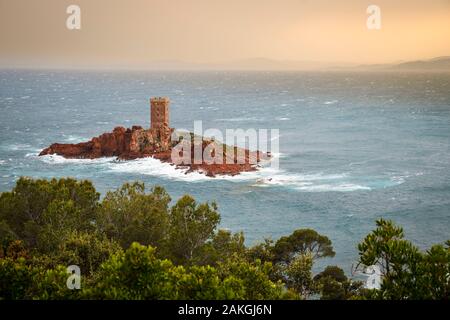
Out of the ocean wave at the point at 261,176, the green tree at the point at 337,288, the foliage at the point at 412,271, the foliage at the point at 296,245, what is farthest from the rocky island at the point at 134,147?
the foliage at the point at 412,271

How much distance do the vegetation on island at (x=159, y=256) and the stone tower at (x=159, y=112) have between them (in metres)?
51.9

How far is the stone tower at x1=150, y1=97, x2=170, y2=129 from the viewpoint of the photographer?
297 ft

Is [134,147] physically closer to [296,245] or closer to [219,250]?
[296,245]

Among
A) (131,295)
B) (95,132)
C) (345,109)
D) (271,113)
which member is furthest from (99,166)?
(345,109)

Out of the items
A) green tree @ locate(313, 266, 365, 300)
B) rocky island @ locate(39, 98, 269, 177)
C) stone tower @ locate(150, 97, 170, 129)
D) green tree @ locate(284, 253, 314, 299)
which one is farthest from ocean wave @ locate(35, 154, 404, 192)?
green tree @ locate(284, 253, 314, 299)

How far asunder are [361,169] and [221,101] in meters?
113

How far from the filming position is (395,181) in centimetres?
7162

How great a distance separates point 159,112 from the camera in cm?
9156

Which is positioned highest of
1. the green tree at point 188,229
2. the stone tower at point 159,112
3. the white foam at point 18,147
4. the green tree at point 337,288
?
the stone tower at point 159,112

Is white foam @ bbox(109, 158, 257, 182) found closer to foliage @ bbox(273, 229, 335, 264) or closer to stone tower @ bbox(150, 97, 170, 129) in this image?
stone tower @ bbox(150, 97, 170, 129)

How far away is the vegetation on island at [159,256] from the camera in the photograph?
61.6ft

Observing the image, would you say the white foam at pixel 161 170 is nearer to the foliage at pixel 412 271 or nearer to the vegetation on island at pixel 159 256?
the vegetation on island at pixel 159 256

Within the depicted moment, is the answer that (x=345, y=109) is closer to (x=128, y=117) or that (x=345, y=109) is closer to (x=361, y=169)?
(x=128, y=117)

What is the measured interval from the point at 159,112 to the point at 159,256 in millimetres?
62463
